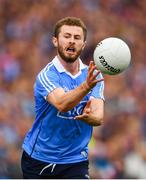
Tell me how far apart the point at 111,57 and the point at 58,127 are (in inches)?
36.4

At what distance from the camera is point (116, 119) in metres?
12.5

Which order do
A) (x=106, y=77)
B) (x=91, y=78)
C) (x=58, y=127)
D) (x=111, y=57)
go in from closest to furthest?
(x=91, y=78) → (x=111, y=57) → (x=58, y=127) → (x=106, y=77)

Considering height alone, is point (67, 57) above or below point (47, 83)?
above

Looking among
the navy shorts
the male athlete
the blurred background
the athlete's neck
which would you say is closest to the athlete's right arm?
the male athlete

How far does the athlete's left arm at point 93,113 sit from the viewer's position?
6.46 meters

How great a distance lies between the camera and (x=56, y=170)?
6.83 metres

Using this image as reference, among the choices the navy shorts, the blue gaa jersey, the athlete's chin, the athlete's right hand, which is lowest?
the navy shorts

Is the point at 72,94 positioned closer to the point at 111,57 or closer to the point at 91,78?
the point at 91,78

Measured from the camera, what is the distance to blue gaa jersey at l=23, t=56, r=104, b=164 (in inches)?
265

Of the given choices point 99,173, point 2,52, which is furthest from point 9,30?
point 99,173

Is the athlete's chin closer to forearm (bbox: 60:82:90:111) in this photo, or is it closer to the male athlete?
the male athlete

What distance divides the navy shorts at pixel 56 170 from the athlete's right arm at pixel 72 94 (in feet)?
2.35

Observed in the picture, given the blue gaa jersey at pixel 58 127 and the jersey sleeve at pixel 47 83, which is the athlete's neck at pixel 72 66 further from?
the jersey sleeve at pixel 47 83

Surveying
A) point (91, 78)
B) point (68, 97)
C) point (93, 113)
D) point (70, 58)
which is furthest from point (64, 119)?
point (91, 78)
